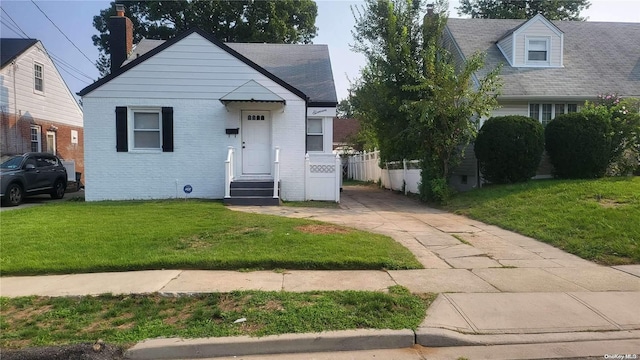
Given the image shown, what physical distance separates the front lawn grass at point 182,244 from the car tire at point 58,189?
582 centimetres

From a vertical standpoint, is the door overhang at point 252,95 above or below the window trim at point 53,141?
above

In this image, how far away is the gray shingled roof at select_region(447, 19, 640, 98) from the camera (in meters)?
17.3

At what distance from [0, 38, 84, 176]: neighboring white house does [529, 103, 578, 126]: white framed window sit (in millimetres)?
21273

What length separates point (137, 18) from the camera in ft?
122

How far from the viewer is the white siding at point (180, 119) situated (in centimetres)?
1387

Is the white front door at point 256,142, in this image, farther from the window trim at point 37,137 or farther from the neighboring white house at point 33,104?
the window trim at point 37,137

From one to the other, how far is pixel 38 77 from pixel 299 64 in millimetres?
14170

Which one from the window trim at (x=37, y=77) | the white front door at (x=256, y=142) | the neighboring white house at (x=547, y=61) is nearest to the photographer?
the white front door at (x=256, y=142)

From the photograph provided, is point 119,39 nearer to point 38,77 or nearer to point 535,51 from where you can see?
point 38,77

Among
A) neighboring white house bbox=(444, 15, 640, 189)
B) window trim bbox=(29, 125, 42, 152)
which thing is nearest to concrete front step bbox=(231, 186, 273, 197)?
neighboring white house bbox=(444, 15, 640, 189)

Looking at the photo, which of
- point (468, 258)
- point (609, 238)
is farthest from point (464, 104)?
point (468, 258)

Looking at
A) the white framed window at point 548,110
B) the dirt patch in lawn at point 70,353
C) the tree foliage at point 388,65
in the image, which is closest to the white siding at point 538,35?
the white framed window at point 548,110

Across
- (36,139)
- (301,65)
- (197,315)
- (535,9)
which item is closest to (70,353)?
(197,315)

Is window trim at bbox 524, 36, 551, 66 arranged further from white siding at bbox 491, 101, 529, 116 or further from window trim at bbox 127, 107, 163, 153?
window trim at bbox 127, 107, 163, 153
